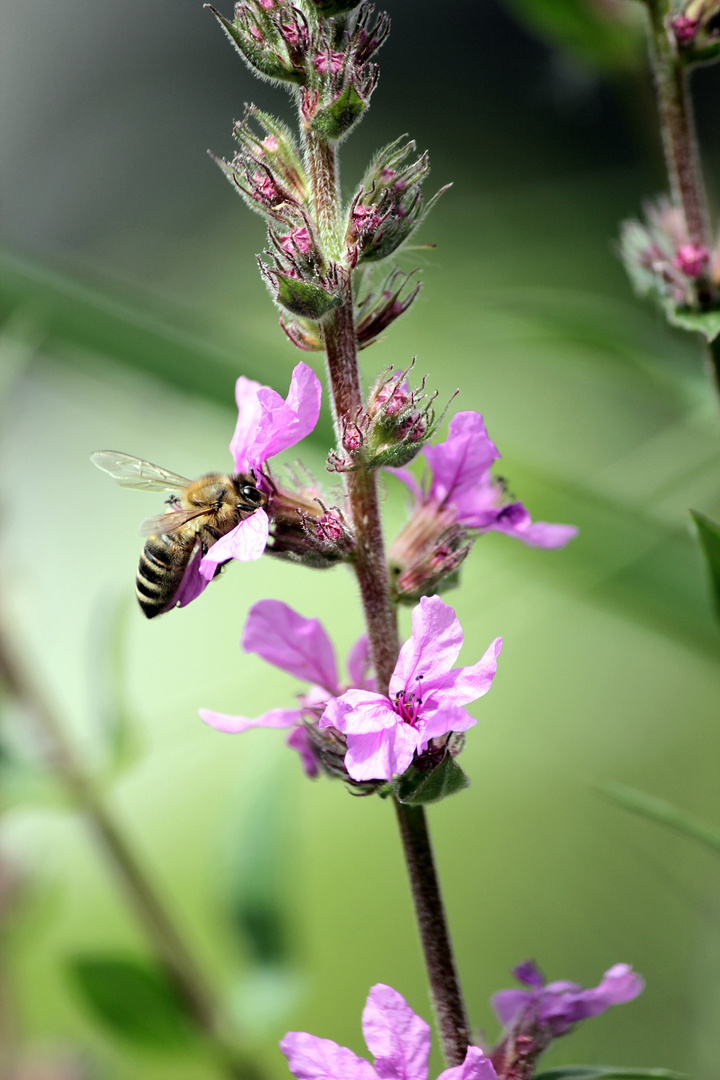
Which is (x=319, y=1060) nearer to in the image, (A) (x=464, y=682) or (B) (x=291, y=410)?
(A) (x=464, y=682)

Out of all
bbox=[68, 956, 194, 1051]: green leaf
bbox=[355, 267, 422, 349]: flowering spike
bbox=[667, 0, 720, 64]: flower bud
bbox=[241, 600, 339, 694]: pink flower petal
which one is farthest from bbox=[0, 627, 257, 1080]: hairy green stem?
bbox=[667, 0, 720, 64]: flower bud

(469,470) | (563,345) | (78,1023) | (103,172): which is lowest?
(78,1023)

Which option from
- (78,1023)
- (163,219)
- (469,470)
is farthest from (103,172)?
(469,470)

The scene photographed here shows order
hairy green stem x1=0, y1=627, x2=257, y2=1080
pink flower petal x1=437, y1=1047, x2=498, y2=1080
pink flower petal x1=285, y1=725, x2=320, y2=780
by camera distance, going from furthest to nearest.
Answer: hairy green stem x1=0, y1=627, x2=257, y2=1080, pink flower petal x1=285, y1=725, x2=320, y2=780, pink flower petal x1=437, y1=1047, x2=498, y2=1080

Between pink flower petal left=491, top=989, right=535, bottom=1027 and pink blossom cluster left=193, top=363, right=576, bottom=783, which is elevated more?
pink blossom cluster left=193, top=363, right=576, bottom=783

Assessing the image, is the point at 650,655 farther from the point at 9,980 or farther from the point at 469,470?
the point at 469,470

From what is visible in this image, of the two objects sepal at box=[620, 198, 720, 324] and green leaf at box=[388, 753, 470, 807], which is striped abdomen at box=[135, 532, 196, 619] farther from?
sepal at box=[620, 198, 720, 324]

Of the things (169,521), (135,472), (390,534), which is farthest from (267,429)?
(390,534)

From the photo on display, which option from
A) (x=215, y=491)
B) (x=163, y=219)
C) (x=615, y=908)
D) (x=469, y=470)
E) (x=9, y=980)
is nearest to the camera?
(x=469, y=470)
